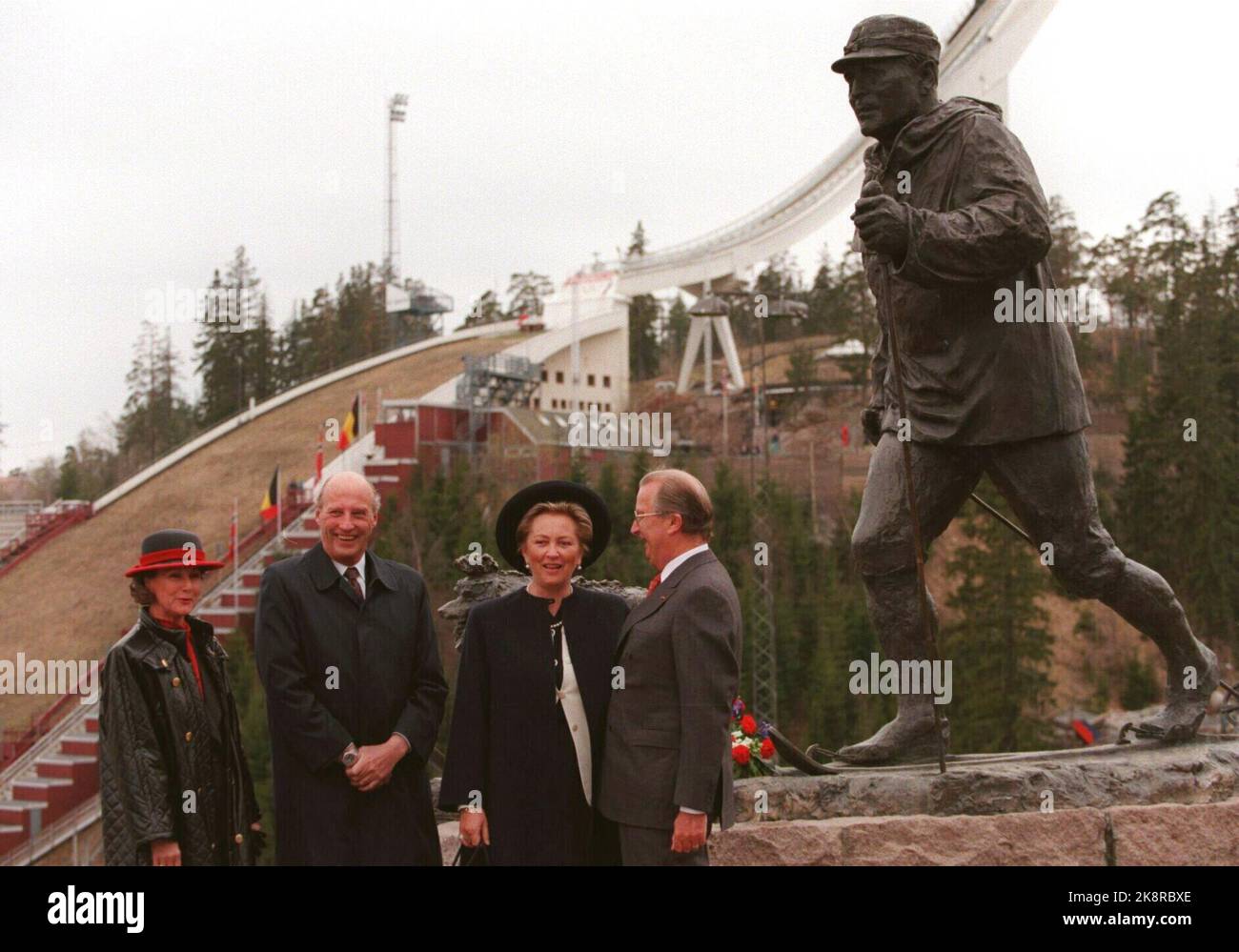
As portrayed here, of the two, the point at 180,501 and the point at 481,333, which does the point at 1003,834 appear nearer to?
the point at 180,501

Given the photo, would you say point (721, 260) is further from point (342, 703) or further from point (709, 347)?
point (342, 703)

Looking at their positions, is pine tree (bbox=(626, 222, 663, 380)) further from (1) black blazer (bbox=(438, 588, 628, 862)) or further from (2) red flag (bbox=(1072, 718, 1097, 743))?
(1) black blazer (bbox=(438, 588, 628, 862))

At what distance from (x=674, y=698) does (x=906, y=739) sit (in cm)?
190

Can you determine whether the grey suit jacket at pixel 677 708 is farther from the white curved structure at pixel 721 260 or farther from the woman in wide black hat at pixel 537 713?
the white curved structure at pixel 721 260

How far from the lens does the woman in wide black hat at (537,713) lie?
4.35 metres

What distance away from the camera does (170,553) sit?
15.4ft

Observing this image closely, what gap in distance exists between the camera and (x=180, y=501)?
4175 centimetres

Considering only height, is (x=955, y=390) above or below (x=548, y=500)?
above

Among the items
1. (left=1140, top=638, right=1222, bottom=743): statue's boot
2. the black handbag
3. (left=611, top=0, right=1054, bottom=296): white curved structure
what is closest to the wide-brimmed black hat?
the black handbag

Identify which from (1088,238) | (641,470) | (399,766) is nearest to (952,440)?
(399,766)

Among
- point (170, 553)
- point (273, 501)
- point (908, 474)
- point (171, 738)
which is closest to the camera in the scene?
point (171, 738)

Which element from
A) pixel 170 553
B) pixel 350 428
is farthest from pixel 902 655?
pixel 350 428

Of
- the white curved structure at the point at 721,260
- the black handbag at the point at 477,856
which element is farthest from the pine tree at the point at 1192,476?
the black handbag at the point at 477,856
